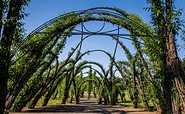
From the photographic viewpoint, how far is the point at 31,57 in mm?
14312

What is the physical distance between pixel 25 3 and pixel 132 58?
1363 centimetres

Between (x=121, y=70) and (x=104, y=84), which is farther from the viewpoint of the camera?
(x=104, y=84)

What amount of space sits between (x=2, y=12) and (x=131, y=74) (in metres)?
16.2

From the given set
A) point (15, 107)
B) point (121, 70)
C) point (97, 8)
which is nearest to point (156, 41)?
point (97, 8)

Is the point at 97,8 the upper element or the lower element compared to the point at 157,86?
upper

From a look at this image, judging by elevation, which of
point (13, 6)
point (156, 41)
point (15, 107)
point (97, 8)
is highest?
point (97, 8)

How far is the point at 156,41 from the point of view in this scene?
10086 mm

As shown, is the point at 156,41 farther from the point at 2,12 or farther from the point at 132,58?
the point at 132,58

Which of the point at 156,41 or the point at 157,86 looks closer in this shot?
the point at 156,41

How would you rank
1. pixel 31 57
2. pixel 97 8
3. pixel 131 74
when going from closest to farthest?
pixel 97 8 → pixel 31 57 → pixel 131 74

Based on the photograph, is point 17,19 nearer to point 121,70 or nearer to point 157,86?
point 157,86

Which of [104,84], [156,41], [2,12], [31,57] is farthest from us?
[104,84]

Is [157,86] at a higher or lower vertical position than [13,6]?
lower

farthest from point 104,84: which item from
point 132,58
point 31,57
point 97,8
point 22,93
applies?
point 97,8
